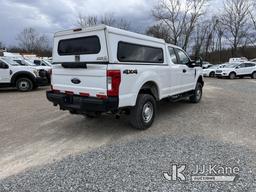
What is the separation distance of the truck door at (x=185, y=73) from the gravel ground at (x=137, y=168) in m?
2.90

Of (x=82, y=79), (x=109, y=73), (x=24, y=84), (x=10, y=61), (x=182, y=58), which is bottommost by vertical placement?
(x=24, y=84)

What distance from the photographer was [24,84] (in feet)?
40.0

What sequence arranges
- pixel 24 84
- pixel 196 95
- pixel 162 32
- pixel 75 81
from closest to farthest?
pixel 75 81 < pixel 196 95 < pixel 24 84 < pixel 162 32

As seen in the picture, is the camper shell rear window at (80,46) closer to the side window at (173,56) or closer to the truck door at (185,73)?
the side window at (173,56)

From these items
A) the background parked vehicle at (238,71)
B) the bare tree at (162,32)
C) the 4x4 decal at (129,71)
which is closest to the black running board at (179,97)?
the 4x4 decal at (129,71)

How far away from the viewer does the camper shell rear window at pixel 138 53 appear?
493 centimetres

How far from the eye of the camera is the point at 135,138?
5.00 metres

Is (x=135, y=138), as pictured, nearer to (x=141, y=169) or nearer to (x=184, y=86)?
(x=141, y=169)

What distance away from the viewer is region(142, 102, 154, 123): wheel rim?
18.1 feet

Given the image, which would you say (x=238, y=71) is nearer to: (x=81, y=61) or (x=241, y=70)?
(x=241, y=70)

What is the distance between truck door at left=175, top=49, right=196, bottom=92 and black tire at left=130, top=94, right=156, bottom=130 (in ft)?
6.49

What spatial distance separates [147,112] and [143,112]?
0.20 m

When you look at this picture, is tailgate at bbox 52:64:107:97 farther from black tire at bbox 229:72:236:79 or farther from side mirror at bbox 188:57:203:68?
black tire at bbox 229:72:236:79

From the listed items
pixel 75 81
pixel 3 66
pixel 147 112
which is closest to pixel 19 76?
pixel 3 66
